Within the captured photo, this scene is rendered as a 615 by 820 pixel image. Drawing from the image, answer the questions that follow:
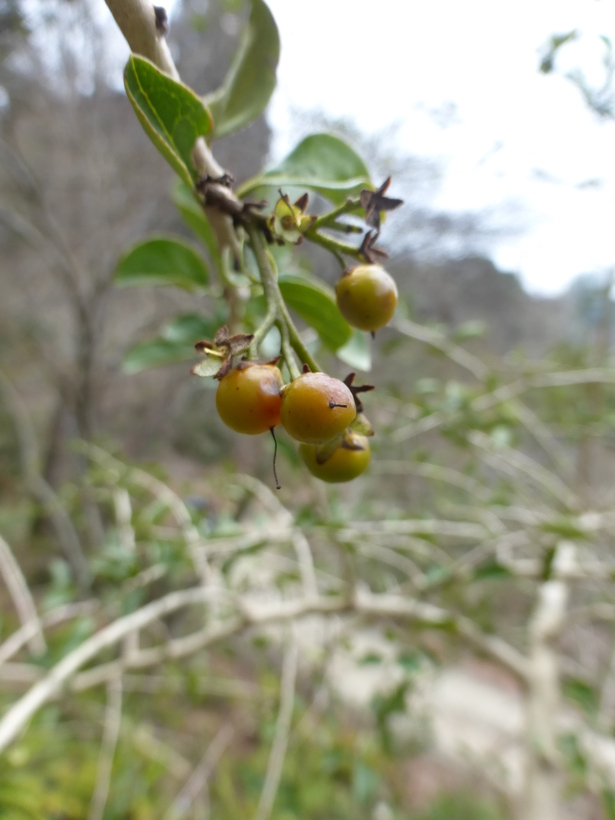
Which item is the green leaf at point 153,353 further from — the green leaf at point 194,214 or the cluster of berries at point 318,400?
the cluster of berries at point 318,400

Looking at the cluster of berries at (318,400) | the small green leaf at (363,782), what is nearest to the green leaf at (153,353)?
the cluster of berries at (318,400)

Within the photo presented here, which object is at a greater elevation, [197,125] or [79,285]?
[79,285]

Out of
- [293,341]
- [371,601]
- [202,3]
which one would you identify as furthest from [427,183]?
[202,3]

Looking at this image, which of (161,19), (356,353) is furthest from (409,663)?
(161,19)

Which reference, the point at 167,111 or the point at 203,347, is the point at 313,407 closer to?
the point at 203,347

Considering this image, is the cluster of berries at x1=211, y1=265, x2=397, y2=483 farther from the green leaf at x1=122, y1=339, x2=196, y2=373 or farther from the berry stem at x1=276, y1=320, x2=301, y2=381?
the green leaf at x1=122, y1=339, x2=196, y2=373

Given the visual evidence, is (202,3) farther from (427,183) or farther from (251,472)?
(251,472)

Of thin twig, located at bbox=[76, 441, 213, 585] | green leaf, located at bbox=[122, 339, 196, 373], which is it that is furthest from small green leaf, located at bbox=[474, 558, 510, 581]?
green leaf, located at bbox=[122, 339, 196, 373]
